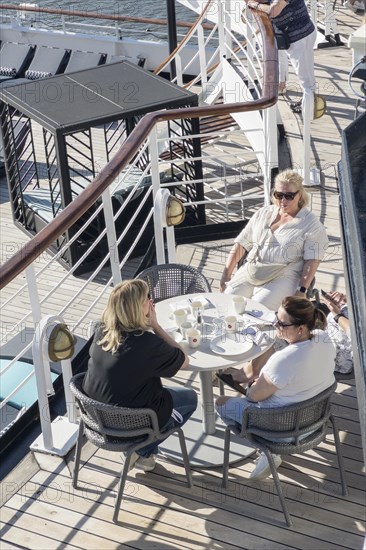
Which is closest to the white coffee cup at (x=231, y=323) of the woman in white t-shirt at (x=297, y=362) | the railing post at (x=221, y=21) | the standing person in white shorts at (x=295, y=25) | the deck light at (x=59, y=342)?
the woman in white t-shirt at (x=297, y=362)

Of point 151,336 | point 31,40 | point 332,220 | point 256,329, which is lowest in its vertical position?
point 31,40

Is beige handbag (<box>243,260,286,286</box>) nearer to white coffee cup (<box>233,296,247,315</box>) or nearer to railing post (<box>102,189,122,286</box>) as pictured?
white coffee cup (<box>233,296,247,315</box>)

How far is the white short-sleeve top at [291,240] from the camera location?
15.8ft

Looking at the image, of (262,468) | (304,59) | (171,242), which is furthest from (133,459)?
(304,59)

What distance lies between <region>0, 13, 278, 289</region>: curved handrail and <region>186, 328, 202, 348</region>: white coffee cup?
29.8 inches

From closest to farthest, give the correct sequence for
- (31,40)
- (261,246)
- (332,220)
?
(261,246) → (332,220) → (31,40)

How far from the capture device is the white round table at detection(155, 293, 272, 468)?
405 centimetres

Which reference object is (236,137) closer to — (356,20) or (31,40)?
(356,20)

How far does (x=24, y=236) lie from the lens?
31.4 feet

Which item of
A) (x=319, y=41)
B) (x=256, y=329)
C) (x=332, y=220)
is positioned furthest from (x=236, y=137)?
(x=256, y=329)

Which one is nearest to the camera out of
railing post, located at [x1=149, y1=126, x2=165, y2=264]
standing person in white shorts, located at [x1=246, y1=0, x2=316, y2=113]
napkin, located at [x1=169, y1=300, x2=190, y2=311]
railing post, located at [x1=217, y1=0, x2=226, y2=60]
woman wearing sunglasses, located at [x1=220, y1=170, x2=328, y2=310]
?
napkin, located at [x1=169, y1=300, x2=190, y2=311]

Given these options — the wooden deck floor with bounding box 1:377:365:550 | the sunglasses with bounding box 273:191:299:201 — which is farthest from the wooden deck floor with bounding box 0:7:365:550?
the sunglasses with bounding box 273:191:299:201

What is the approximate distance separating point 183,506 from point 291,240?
1624 millimetres

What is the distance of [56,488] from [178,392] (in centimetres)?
71
